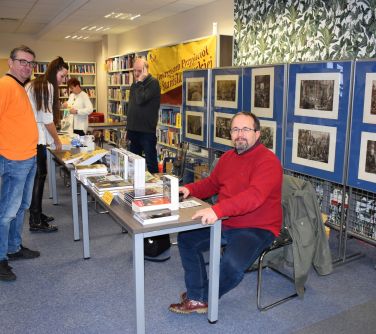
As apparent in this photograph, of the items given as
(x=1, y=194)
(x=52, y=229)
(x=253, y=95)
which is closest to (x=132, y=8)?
Result: (x=253, y=95)

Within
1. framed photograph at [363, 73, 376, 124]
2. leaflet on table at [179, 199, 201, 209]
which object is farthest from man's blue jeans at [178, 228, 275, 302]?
framed photograph at [363, 73, 376, 124]

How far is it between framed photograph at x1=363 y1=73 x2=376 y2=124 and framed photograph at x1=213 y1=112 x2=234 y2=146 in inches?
60.6

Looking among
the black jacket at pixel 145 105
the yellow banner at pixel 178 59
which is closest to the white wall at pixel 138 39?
the yellow banner at pixel 178 59

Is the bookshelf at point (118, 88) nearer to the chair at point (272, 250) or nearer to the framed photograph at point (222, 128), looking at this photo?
the framed photograph at point (222, 128)

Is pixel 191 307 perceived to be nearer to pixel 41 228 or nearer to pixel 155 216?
pixel 155 216

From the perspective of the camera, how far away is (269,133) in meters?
3.58

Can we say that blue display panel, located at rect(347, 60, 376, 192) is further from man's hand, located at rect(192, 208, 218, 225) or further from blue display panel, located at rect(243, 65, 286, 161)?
man's hand, located at rect(192, 208, 218, 225)

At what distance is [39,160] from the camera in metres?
3.69

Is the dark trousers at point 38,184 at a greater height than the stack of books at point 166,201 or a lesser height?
lesser

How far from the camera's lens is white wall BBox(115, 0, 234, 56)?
5.59 metres

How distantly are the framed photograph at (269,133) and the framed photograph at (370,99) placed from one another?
2.96 feet

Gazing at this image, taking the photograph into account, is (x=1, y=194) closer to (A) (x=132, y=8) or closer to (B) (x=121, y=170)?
(B) (x=121, y=170)

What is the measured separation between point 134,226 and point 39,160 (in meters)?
2.11

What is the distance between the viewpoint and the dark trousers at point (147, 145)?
4.68 meters
